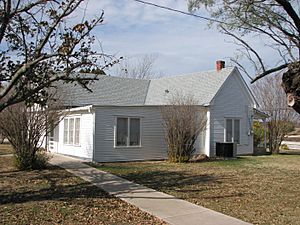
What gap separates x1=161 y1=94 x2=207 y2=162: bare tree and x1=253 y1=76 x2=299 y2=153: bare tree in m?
10.9

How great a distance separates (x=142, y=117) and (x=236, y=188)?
992cm

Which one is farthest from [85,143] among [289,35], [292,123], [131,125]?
[292,123]

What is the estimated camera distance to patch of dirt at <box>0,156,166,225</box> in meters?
7.82

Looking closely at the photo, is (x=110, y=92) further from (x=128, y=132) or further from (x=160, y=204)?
(x=160, y=204)

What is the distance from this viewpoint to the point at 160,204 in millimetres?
9336

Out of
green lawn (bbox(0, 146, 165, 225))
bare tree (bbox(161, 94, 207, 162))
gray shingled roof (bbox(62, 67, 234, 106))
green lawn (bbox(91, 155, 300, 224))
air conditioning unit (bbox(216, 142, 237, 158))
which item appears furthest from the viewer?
gray shingled roof (bbox(62, 67, 234, 106))

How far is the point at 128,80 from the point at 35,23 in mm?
21410

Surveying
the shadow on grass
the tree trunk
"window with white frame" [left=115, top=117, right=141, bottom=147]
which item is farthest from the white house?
the tree trunk

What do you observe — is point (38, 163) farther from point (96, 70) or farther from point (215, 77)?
point (215, 77)

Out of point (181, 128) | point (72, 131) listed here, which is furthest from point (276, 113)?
point (72, 131)

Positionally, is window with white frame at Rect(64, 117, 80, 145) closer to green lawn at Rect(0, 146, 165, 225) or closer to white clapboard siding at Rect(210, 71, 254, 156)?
white clapboard siding at Rect(210, 71, 254, 156)

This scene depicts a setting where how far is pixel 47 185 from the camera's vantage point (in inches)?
463

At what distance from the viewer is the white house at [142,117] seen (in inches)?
782

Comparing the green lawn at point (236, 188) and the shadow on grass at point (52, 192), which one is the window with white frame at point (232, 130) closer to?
the green lawn at point (236, 188)
